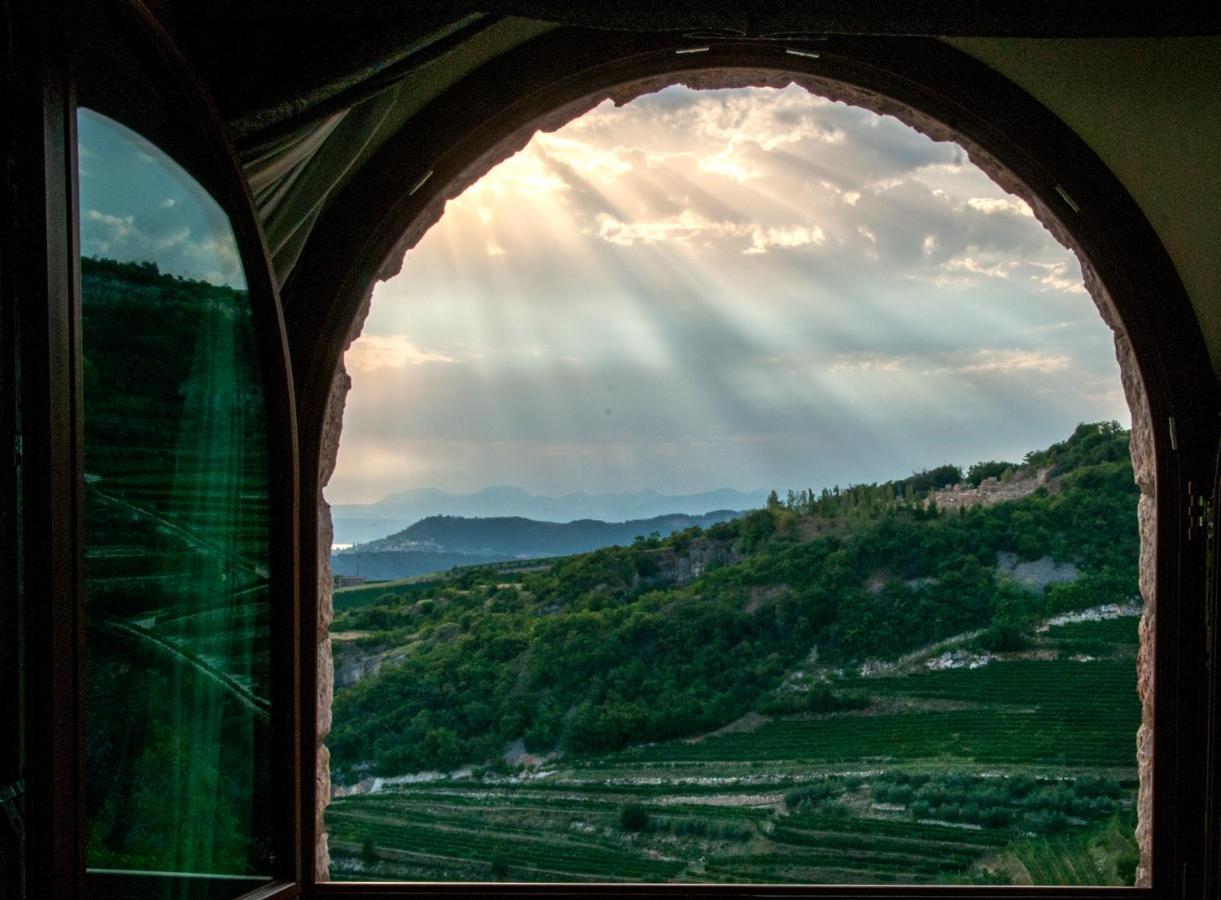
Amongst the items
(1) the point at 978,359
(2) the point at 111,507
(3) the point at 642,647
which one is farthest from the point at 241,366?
(1) the point at 978,359

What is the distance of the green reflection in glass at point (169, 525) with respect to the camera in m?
→ 1.39

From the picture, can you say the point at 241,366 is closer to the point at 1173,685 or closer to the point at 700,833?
the point at 1173,685

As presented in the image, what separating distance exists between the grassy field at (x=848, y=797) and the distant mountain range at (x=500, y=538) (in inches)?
51.5

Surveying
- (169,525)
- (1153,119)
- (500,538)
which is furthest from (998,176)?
(500,538)

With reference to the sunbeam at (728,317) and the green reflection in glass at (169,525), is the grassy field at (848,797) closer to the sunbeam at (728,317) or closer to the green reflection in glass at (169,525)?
the sunbeam at (728,317)

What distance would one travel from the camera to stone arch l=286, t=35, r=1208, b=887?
7.34ft

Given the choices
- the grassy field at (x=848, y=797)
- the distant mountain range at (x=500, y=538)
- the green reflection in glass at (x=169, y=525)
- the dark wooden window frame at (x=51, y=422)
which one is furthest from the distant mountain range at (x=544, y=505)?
the dark wooden window frame at (x=51, y=422)

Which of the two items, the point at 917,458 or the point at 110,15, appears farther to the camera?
the point at 917,458

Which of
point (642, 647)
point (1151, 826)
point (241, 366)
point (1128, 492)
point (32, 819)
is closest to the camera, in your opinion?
point (32, 819)

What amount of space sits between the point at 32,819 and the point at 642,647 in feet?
16.6

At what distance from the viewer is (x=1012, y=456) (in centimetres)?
587

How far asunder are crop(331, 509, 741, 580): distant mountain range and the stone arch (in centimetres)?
329

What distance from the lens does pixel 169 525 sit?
159 cm

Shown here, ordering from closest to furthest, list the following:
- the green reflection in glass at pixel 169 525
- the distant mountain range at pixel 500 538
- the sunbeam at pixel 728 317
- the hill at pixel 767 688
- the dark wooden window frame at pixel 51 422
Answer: the dark wooden window frame at pixel 51 422 → the green reflection in glass at pixel 169 525 → the hill at pixel 767 688 → the distant mountain range at pixel 500 538 → the sunbeam at pixel 728 317
